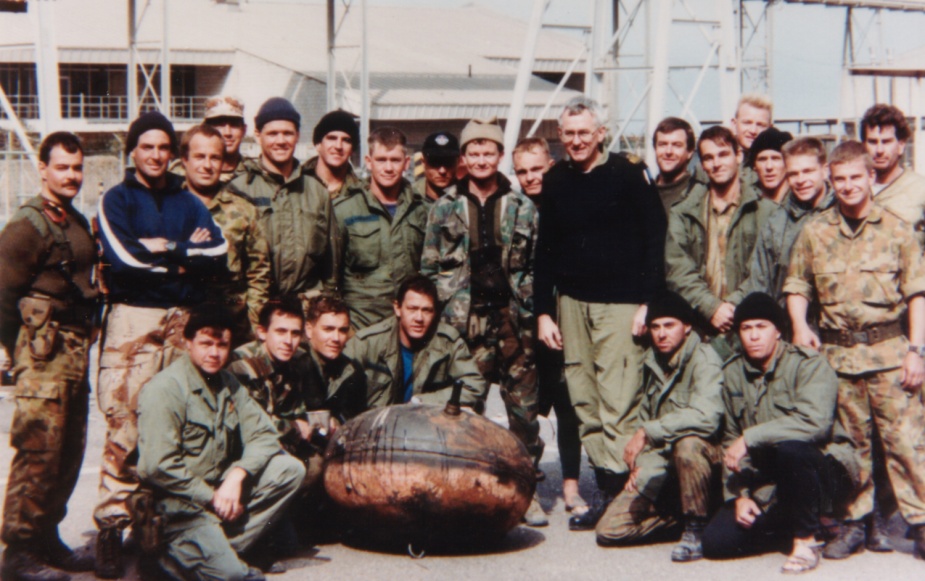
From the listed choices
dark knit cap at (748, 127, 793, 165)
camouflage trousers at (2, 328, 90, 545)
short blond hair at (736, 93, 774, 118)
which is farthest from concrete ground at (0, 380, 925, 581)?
short blond hair at (736, 93, 774, 118)

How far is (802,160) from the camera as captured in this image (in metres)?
6.34

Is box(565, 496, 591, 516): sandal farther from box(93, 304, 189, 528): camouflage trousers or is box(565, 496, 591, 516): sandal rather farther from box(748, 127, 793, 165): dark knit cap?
box(93, 304, 189, 528): camouflage trousers

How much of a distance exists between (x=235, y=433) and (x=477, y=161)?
212cm

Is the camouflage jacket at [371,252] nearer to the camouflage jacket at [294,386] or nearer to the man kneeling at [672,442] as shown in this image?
the camouflage jacket at [294,386]

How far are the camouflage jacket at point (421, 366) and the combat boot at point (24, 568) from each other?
1.91 metres

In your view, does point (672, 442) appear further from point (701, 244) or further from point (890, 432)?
point (701, 244)

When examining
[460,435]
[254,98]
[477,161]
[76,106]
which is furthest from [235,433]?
[76,106]

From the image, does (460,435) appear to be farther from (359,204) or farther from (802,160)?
(802,160)

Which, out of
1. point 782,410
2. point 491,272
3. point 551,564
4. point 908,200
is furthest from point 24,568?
point 908,200

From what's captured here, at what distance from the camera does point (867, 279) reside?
19.6 ft

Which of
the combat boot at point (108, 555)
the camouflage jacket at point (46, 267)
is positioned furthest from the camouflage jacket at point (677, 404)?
the camouflage jacket at point (46, 267)

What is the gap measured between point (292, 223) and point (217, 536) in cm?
204

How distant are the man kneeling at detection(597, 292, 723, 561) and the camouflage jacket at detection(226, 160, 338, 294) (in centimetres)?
195

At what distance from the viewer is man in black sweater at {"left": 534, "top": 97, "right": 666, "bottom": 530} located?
6.54 metres
